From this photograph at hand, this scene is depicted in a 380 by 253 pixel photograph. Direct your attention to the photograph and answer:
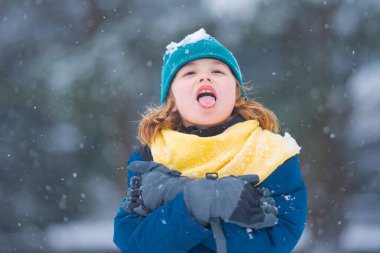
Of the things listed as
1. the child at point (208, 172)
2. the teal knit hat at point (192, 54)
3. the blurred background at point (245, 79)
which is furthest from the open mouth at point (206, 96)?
the blurred background at point (245, 79)

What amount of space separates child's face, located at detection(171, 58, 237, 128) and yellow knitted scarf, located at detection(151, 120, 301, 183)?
67 millimetres

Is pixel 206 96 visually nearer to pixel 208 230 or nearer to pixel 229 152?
pixel 229 152

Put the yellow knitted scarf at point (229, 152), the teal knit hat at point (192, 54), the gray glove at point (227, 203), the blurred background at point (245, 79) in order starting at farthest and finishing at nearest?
the blurred background at point (245, 79), the teal knit hat at point (192, 54), the yellow knitted scarf at point (229, 152), the gray glove at point (227, 203)

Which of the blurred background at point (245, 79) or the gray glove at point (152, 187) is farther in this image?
the blurred background at point (245, 79)

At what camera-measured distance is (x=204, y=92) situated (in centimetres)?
168

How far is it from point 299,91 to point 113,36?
78.8 inches

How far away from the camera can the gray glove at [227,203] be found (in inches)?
57.9

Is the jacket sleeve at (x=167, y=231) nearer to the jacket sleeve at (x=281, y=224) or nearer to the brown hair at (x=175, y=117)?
the jacket sleeve at (x=281, y=224)

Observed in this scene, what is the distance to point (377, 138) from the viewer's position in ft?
19.1

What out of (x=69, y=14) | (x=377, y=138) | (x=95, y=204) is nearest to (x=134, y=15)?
(x=69, y=14)

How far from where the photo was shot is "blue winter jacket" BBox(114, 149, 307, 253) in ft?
4.93

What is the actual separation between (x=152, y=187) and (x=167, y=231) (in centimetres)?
14

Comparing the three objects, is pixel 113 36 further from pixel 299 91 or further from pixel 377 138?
pixel 377 138

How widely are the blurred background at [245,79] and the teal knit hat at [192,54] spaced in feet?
11.8
